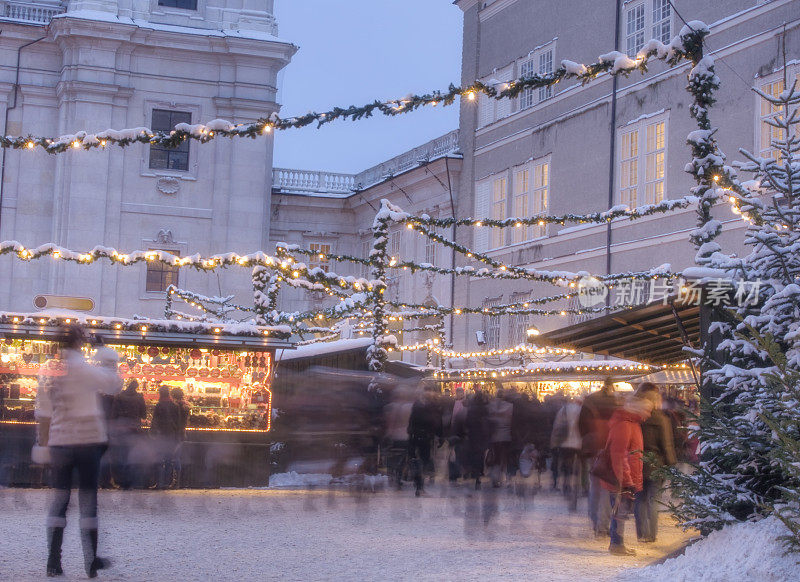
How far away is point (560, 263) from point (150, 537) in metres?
21.3

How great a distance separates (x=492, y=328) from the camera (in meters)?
36.5

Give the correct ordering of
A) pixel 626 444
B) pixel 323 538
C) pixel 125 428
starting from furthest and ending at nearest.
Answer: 1. pixel 125 428
2. pixel 323 538
3. pixel 626 444

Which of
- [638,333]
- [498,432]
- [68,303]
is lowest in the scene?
[498,432]

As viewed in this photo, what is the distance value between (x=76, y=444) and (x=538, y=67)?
27326mm

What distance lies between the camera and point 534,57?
34969 mm

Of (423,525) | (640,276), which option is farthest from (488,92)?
(640,276)

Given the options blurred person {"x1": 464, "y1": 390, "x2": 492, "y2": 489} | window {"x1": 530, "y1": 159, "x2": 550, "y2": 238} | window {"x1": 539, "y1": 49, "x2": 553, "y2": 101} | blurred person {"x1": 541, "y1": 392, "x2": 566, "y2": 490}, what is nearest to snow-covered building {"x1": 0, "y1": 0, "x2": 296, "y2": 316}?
window {"x1": 539, "y1": 49, "x2": 553, "y2": 101}

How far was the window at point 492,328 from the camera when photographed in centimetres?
3622

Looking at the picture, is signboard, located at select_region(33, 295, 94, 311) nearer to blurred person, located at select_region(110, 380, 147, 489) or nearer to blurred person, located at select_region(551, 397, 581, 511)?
blurred person, located at select_region(110, 380, 147, 489)

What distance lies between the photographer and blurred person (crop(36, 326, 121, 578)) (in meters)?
9.45

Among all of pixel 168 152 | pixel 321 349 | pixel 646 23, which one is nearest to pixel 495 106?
pixel 646 23

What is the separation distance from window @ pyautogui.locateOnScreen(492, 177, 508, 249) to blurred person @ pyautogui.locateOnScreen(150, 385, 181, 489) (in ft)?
62.7

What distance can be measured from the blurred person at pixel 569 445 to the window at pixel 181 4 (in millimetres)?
28693

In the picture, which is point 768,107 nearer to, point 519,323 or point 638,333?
point 638,333
